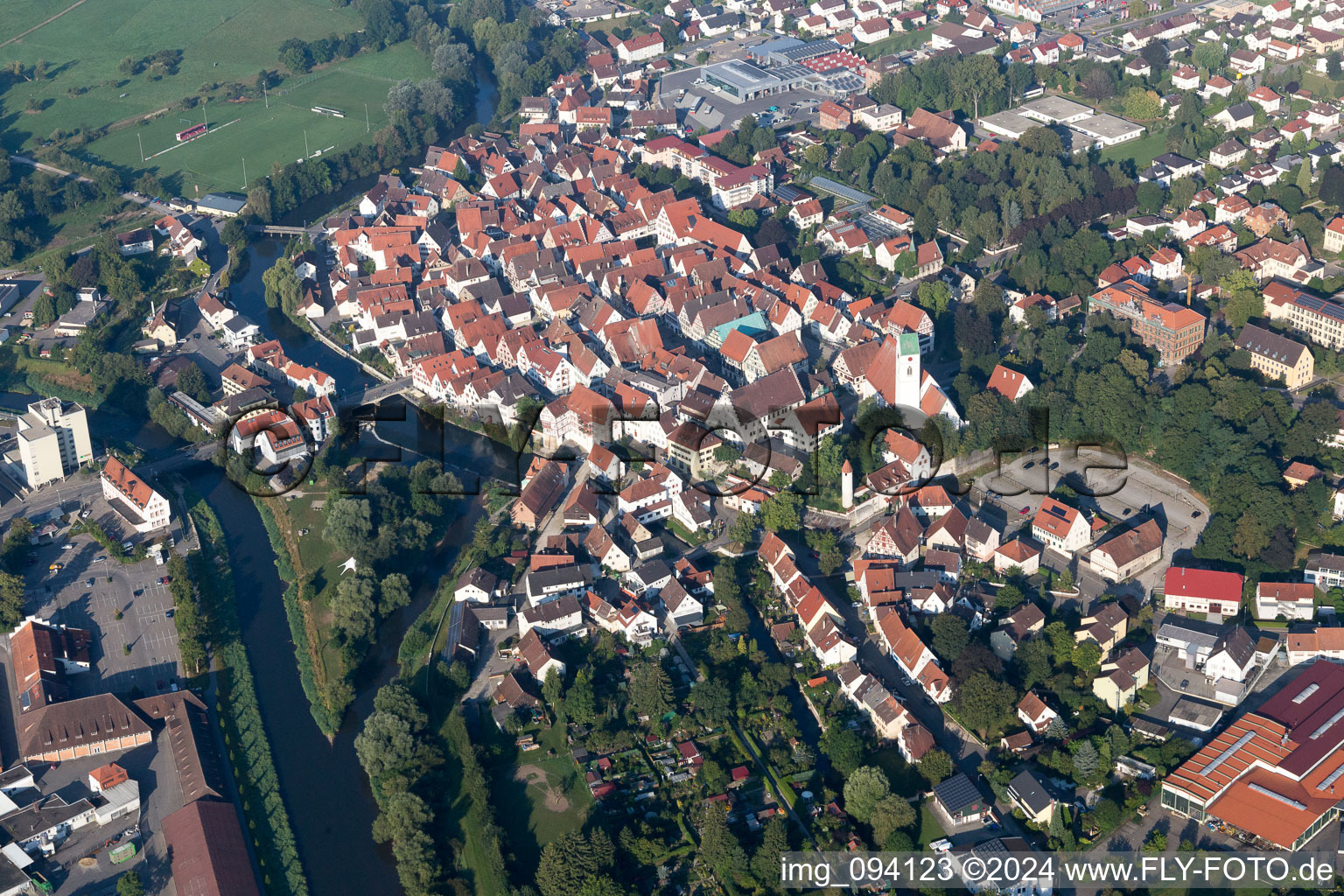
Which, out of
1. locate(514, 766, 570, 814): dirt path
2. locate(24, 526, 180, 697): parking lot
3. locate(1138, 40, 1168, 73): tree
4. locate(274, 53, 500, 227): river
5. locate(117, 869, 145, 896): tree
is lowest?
locate(274, 53, 500, 227): river

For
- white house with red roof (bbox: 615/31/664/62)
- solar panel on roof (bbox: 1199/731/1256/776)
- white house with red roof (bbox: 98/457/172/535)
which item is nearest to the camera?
solar panel on roof (bbox: 1199/731/1256/776)

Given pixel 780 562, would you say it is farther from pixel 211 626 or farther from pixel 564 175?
pixel 564 175

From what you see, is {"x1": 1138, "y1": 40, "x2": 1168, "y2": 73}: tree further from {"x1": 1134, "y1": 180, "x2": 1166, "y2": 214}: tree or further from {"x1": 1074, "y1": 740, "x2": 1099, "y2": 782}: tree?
{"x1": 1074, "y1": 740, "x2": 1099, "y2": 782}: tree

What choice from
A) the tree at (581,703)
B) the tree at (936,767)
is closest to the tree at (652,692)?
the tree at (581,703)

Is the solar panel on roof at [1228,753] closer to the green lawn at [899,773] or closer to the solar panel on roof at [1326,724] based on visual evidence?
the solar panel on roof at [1326,724]

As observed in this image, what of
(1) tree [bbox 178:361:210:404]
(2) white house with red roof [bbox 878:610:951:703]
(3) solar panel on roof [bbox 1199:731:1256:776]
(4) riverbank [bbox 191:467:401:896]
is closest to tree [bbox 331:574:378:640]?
(4) riverbank [bbox 191:467:401:896]

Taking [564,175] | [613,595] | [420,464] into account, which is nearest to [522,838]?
[613,595]
